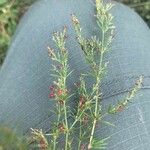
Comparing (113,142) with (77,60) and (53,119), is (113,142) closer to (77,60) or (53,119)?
(53,119)

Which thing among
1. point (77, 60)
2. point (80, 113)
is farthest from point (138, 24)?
point (80, 113)

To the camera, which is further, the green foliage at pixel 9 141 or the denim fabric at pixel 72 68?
the denim fabric at pixel 72 68

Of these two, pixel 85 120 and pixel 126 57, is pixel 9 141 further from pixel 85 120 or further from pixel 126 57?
pixel 126 57

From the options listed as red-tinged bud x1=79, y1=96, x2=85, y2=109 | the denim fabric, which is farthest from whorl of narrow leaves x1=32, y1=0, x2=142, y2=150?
the denim fabric

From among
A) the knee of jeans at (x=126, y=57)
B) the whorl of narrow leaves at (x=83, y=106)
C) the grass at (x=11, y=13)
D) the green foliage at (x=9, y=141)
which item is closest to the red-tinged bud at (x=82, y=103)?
the whorl of narrow leaves at (x=83, y=106)

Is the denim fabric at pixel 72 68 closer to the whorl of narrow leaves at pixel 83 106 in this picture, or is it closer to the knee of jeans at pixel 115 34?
the knee of jeans at pixel 115 34

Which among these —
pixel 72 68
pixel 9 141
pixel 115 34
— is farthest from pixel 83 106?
pixel 115 34

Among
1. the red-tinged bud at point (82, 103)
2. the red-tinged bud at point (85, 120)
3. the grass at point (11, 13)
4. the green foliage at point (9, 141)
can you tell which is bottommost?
the grass at point (11, 13)
